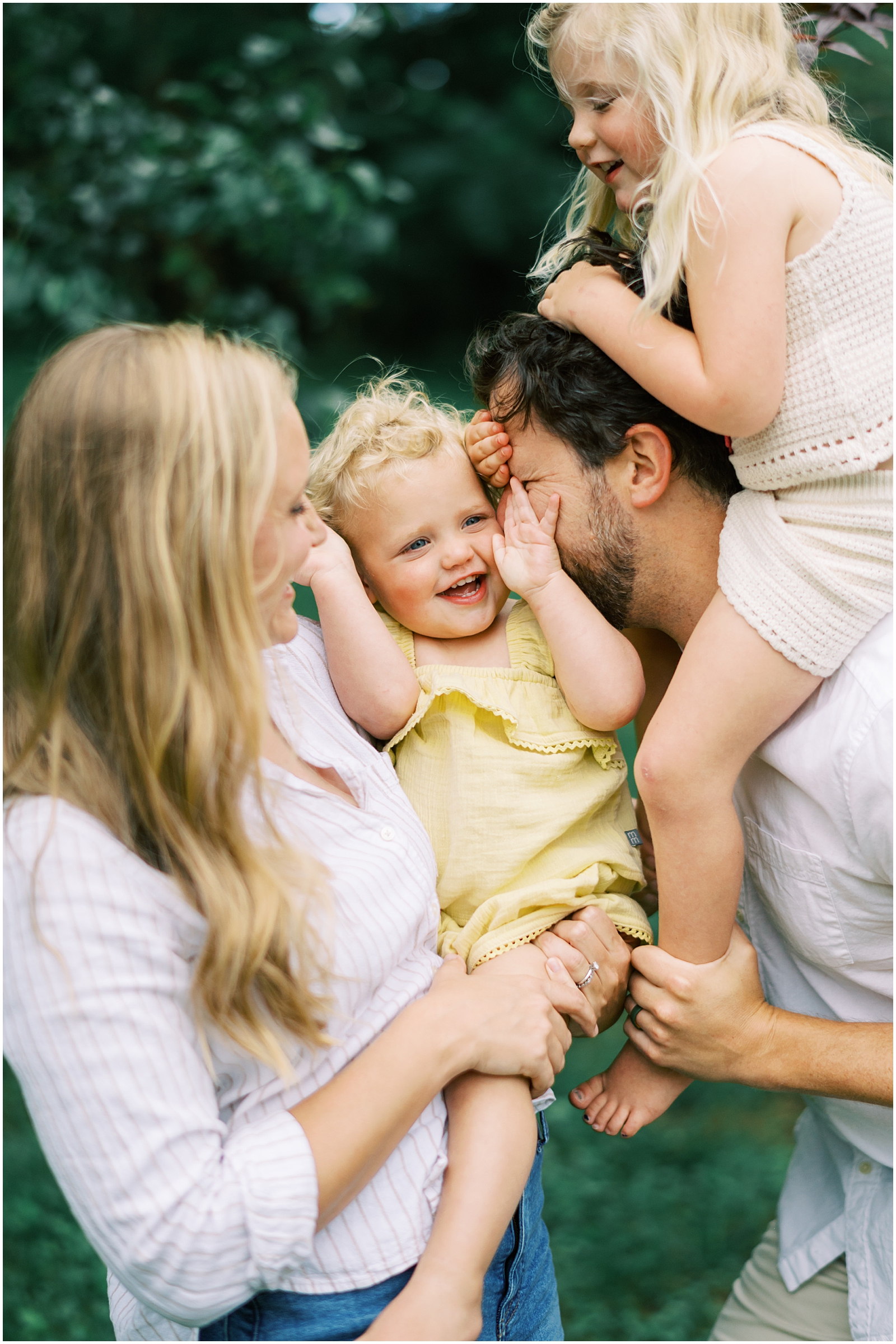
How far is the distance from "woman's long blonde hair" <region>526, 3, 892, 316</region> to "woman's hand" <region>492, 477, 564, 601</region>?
41 centimetres

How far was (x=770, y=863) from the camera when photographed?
1.88 meters

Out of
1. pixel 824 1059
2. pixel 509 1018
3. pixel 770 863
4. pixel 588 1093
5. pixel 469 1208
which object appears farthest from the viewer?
pixel 588 1093

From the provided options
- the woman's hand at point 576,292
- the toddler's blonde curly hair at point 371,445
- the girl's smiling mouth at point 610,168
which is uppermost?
the girl's smiling mouth at point 610,168

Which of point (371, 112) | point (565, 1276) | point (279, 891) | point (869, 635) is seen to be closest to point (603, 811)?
point (869, 635)

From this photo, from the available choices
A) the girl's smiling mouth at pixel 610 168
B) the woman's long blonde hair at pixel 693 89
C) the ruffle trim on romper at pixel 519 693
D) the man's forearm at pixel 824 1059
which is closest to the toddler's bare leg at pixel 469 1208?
the man's forearm at pixel 824 1059

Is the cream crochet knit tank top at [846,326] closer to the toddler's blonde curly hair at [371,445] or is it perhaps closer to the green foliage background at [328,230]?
the green foliage background at [328,230]

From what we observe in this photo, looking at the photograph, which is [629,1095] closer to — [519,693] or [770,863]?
[770,863]

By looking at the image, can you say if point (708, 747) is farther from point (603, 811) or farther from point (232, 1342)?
point (232, 1342)

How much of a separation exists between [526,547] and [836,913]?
0.81 metres

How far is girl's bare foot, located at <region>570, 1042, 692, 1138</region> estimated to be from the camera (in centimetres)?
195

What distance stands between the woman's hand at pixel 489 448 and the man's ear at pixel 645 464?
0.20m

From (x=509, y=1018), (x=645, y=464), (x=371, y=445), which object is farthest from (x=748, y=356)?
(x=509, y=1018)

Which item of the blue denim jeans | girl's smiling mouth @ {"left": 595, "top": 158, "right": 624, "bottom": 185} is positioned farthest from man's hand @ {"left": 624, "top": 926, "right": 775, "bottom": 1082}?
girl's smiling mouth @ {"left": 595, "top": 158, "right": 624, "bottom": 185}

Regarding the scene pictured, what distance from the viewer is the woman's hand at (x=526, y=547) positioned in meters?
1.93
